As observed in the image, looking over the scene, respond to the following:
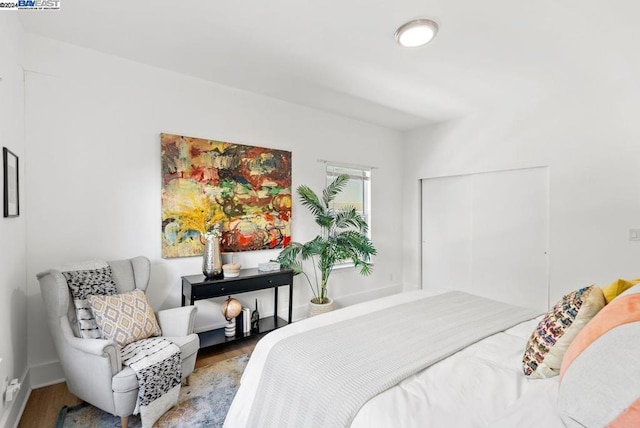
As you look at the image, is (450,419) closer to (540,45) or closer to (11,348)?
(11,348)

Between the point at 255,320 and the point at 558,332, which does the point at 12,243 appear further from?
the point at 558,332

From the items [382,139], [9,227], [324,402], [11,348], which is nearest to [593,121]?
[382,139]

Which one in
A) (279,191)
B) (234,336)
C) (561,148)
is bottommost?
(234,336)

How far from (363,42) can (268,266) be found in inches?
89.0

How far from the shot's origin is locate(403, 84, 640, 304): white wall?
2.80 meters

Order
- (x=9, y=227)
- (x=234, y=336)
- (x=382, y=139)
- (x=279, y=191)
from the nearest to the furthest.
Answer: (x=9, y=227)
(x=234, y=336)
(x=279, y=191)
(x=382, y=139)

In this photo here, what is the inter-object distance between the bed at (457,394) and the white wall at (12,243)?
1.44 meters

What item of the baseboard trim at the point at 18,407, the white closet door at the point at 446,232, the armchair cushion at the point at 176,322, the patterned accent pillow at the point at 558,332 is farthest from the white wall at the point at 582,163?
the baseboard trim at the point at 18,407

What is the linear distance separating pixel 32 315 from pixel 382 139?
4420 millimetres

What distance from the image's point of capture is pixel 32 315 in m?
2.23

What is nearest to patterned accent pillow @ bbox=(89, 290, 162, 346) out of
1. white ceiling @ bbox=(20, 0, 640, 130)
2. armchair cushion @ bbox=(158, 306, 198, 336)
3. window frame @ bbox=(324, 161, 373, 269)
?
armchair cushion @ bbox=(158, 306, 198, 336)

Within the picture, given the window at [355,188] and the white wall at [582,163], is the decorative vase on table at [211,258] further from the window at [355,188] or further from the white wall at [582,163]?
the white wall at [582,163]

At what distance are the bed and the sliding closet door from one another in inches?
89.3

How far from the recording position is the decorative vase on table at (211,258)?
9.07ft
